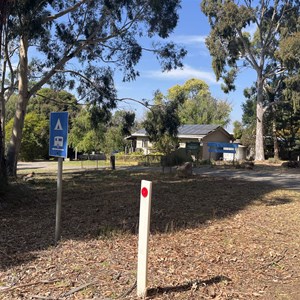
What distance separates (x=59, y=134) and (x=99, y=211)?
355cm

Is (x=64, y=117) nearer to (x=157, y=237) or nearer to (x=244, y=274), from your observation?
(x=157, y=237)

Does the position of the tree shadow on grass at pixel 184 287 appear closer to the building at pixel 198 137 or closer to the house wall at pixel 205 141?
the building at pixel 198 137

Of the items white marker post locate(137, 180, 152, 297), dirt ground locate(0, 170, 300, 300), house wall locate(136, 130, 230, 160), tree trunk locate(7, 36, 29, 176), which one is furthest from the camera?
house wall locate(136, 130, 230, 160)

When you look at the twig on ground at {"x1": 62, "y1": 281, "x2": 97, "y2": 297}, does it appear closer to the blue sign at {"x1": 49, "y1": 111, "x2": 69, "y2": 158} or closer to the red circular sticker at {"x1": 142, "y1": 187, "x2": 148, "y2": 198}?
the red circular sticker at {"x1": 142, "y1": 187, "x2": 148, "y2": 198}

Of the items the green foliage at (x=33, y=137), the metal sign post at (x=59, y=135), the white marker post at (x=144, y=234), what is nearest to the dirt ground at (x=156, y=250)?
the white marker post at (x=144, y=234)

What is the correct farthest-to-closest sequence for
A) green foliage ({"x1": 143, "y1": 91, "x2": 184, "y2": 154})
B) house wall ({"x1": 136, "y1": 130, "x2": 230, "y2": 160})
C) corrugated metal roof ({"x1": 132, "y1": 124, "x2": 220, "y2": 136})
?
corrugated metal roof ({"x1": 132, "y1": 124, "x2": 220, "y2": 136})
house wall ({"x1": 136, "y1": 130, "x2": 230, "y2": 160})
green foliage ({"x1": 143, "y1": 91, "x2": 184, "y2": 154})

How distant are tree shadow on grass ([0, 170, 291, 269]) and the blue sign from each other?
4.62 ft

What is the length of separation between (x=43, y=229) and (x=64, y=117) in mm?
2394

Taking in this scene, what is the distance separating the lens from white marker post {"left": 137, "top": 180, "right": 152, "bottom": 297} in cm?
409

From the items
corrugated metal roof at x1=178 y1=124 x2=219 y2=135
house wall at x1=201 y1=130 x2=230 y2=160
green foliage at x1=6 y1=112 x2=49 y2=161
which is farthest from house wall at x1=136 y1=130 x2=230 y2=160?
green foliage at x1=6 y1=112 x2=49 y2=161

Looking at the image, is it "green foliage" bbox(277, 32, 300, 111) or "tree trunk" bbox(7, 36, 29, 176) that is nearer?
"tree trunk" bbox(7, 36, 29, 176)

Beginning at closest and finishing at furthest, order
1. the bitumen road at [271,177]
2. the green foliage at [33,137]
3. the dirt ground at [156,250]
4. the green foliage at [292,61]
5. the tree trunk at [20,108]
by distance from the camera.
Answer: the dirt ground at [156,250], the bitumen road at [271,177], the tree trunk at [20,108], the green foliage at [292,61], the green foliage at [33,137]

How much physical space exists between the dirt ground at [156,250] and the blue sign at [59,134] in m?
1.35

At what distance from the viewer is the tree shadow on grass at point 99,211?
256 inches
